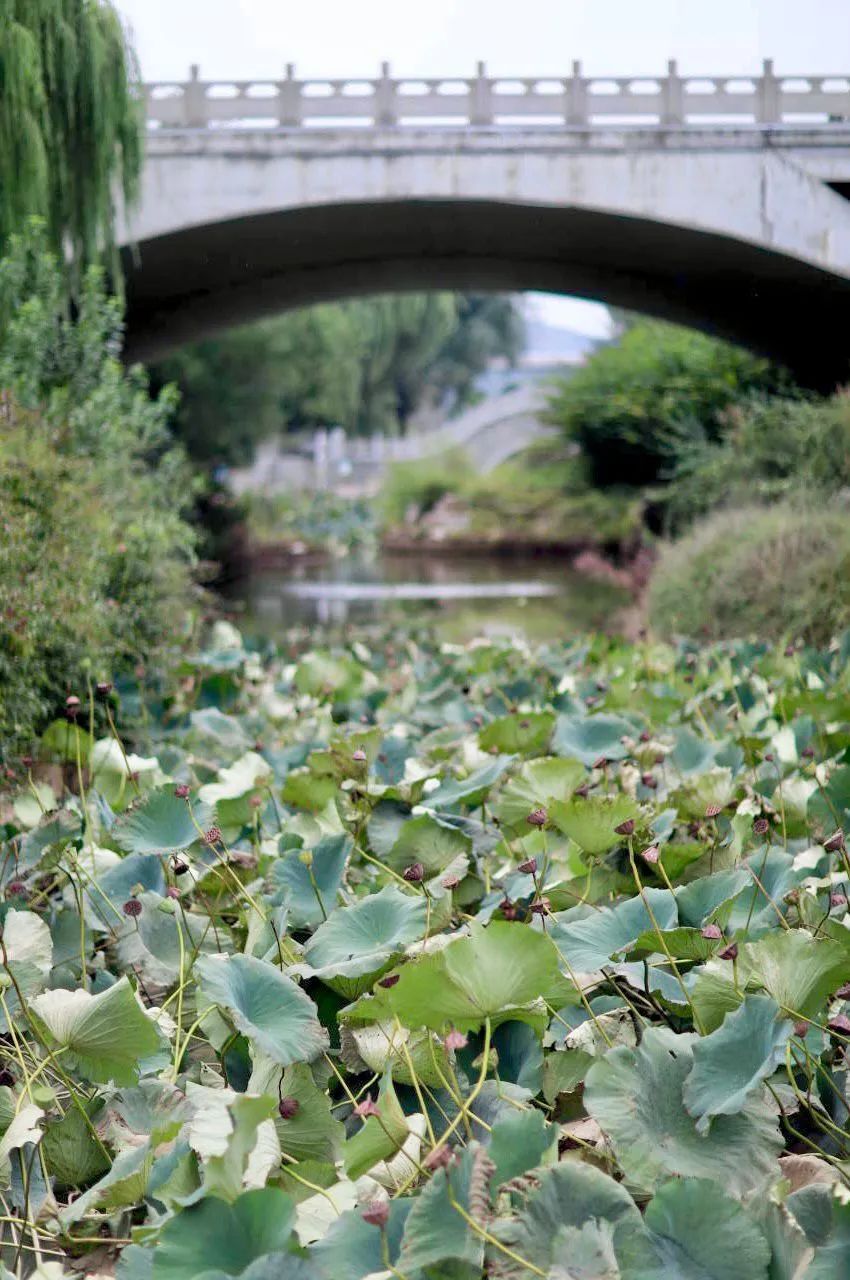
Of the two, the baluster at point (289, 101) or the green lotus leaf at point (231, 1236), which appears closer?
the green lotus leaf at point (231, 1236)

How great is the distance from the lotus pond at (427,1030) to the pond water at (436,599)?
23.9ft

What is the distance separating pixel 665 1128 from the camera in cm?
118

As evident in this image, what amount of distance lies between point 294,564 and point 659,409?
754 centimetres

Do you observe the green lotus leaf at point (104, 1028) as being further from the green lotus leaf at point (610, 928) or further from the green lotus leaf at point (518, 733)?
the green lotus leaf at point (518, 733)

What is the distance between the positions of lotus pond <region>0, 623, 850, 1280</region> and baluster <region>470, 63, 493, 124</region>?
37.9 feet

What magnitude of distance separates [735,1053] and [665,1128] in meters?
0.09

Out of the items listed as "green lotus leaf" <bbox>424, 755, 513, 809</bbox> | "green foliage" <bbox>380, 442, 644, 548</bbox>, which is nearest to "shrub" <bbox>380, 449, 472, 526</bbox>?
"green foliage" <bbox>380, 442, 644, 548</bbox>

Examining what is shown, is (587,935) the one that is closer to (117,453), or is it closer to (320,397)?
(117,453)

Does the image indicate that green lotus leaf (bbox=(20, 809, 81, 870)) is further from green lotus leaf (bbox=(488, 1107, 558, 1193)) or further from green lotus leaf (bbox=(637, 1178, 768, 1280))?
green lotus leaf (bbox=(637, 1178, 768, 1280))

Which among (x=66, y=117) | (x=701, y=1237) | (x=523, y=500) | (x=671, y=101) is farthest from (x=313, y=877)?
(x=523, y=500)

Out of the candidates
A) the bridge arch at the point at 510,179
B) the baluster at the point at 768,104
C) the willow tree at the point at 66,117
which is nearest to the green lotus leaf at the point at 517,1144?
the willow tree at the point at 66,117

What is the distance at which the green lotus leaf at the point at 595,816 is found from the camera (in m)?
1.70

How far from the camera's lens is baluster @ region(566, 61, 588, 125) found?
485 inches

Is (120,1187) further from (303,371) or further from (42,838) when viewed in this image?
(303,371)
